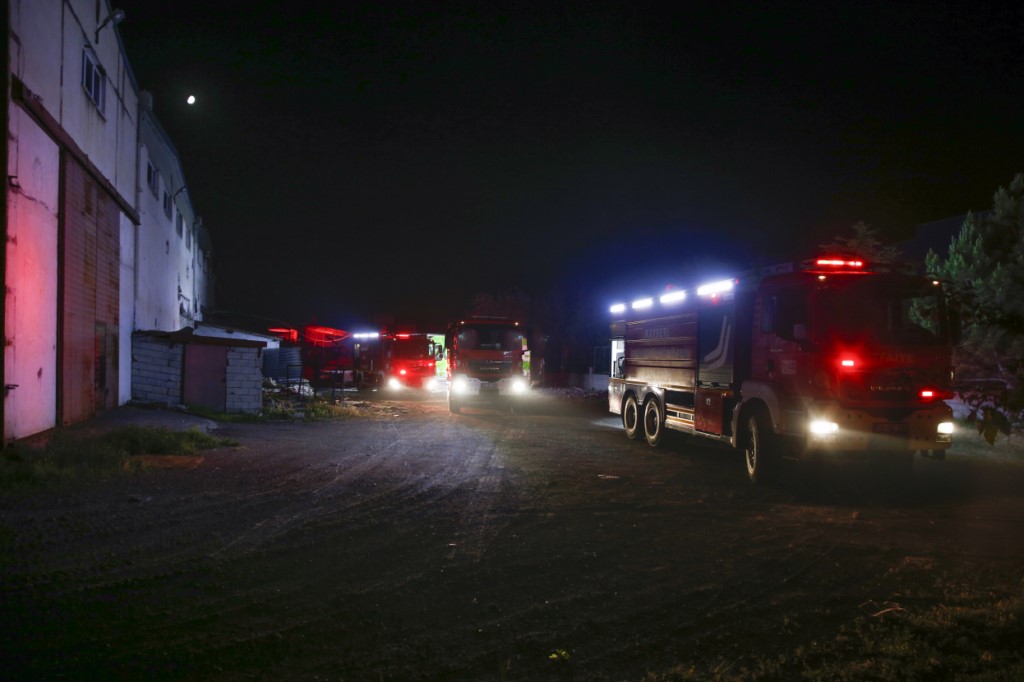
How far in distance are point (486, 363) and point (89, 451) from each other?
13194mm

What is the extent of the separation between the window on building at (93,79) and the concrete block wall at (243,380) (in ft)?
23.5

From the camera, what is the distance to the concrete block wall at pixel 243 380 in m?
22.0

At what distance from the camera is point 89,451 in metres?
11.9

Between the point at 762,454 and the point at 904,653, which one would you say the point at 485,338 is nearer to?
the point at 762,454

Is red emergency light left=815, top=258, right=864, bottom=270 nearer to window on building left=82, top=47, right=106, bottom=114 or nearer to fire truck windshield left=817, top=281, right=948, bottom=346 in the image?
fire truck windshield left=817, top=281, right=948, bottom=346

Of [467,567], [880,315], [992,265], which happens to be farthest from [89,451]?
[992,265]

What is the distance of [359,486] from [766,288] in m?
6.53

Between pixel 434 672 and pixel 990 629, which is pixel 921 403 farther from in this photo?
pixel 434 672

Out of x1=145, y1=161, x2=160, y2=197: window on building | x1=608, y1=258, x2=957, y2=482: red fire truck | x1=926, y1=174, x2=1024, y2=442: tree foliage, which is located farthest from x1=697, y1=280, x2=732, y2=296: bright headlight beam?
x1=145, y1=161, x2=160, y2=197: window on building

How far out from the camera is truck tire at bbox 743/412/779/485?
437 inches

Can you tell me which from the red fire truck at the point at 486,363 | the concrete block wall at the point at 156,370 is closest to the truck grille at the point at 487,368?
the red fire truck at the point at 486,363

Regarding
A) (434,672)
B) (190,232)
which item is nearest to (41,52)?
(434,672)

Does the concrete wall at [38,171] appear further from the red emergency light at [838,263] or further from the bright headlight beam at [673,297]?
the red emergency light at [838,263]

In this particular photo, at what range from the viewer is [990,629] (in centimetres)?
494
